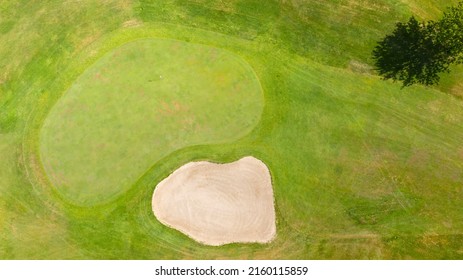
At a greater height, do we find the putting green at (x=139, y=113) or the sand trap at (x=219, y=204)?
the putting green at (x=139, y=113)

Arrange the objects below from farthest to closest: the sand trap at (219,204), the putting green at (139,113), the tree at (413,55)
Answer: the tree at (413,55), the putting green at (139,113), the sand trap at (219,204)

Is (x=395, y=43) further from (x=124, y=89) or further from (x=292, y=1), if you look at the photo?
(x=124, y=89)

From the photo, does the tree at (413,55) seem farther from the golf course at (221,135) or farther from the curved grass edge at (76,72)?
the curved grass edge at (76,72)

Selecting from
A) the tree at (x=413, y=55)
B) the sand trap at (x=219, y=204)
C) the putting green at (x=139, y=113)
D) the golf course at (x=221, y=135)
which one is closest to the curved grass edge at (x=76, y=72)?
the golf course at (x=221, y=135)

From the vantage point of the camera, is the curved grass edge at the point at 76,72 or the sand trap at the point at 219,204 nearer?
the sand trap at the point at 219,204

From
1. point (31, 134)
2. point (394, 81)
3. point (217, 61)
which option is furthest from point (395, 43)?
point (31, 134)

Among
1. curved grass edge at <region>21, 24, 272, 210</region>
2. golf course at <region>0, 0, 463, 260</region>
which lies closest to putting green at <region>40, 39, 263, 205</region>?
golf course at <region>0, 0, 463, 260</region>
